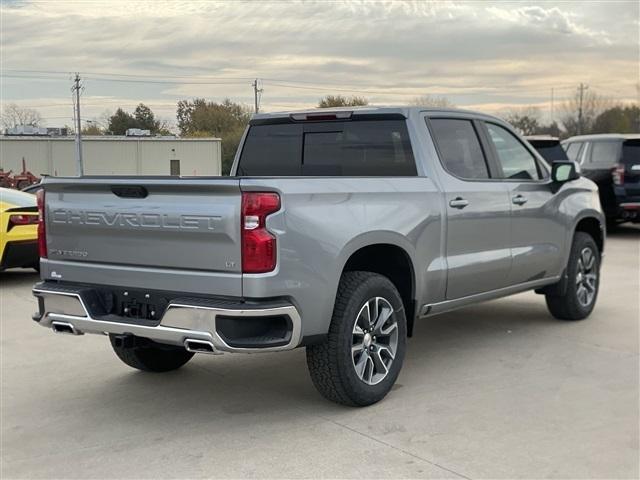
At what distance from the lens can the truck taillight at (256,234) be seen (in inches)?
159

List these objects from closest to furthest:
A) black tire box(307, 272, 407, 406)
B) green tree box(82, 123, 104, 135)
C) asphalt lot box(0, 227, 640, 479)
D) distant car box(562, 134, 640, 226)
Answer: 1. asphalt lot box(0, 227, 640, 479)
2. black tire box(307, 272, 407, 406)
3. distant car box(562, 134, 640, 226)
4. green tree box(82, 123, 104, 135)

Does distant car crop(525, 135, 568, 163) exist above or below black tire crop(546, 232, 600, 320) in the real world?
above

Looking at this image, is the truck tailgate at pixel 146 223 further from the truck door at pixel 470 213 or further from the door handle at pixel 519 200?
the door handle at pixel 519 200

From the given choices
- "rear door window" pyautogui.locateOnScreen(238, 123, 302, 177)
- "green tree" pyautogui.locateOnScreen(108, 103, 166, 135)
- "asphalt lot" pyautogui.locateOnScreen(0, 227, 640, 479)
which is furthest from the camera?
"green tree" pyautogui.locateOnScreen(108, 103, 166, 135)

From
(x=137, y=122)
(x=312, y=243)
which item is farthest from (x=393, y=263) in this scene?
(x=137, y=122)

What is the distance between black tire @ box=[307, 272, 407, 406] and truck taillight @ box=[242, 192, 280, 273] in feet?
2.25

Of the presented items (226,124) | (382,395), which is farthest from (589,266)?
(226,124)

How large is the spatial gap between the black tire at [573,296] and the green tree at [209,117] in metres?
5.78

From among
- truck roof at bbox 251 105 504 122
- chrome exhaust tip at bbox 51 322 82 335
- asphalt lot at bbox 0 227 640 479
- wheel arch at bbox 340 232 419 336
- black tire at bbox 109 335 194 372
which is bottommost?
asphalt lot at bbox 0 227 640 479

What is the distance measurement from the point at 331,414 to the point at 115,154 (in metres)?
30.8

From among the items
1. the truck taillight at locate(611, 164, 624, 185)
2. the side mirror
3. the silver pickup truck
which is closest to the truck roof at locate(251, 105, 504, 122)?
Result: the silver pickup truck

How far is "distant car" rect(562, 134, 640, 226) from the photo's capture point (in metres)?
14.3

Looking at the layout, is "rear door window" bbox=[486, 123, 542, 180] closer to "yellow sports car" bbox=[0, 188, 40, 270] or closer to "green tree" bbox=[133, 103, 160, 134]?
"yellow sports car" bbox=[0, 188, 40, 270]

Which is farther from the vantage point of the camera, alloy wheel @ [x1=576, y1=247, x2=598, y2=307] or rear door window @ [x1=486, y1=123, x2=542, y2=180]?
alloy wheel @ [x1=576, y1=247, x2=598, y2=307]
